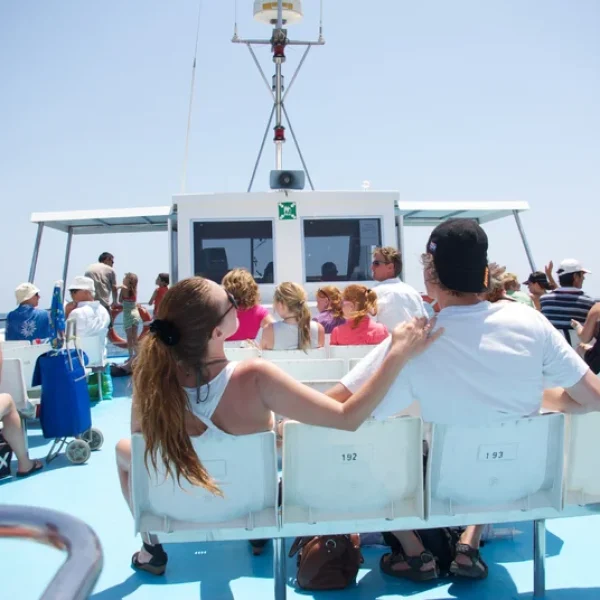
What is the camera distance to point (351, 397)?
80.7 inches

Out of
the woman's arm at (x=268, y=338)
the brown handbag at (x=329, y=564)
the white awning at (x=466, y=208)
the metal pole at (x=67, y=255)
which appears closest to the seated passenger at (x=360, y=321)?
the woman's arm at (x=268, y=338)

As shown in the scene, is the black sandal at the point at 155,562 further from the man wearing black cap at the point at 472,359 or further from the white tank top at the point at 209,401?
the man wearing black cap at the point at 472,359

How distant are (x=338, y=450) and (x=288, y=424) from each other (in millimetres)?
227

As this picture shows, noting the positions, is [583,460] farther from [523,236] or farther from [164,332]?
[523,236]

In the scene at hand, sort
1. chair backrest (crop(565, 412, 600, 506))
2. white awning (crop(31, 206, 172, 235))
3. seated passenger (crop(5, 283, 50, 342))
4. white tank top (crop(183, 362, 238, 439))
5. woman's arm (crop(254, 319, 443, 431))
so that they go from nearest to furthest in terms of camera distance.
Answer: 1. woman's arm (crop(254, 319, 443, 431))
2. white tank top (crop(183, 362, 238, 439))
3. chair backrest (crop(565, 412, 600, 506))
4. seated passenger (crop(5, 283, 50, 342))
5. white awning (crop(31, 206, 172, 235))

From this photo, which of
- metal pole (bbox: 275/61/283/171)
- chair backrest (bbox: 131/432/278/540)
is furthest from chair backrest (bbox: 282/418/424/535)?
metal pole (bbox: 275/61/283/171)

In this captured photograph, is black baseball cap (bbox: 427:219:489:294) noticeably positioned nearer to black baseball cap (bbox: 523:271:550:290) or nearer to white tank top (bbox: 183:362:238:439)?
white tank top (bbox: 183:362:238:439)

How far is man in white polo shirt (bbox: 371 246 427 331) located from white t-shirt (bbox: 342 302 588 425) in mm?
2483

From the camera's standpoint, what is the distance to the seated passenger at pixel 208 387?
2035 millimetres

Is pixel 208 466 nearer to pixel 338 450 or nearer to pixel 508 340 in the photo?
pixel 338 450

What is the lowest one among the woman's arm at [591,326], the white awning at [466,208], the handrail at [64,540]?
the handrail at [64,540]

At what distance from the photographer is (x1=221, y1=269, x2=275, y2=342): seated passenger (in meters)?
4.38

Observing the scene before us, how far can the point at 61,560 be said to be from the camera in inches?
31.3

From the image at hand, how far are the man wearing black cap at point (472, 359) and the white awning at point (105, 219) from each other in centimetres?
599
